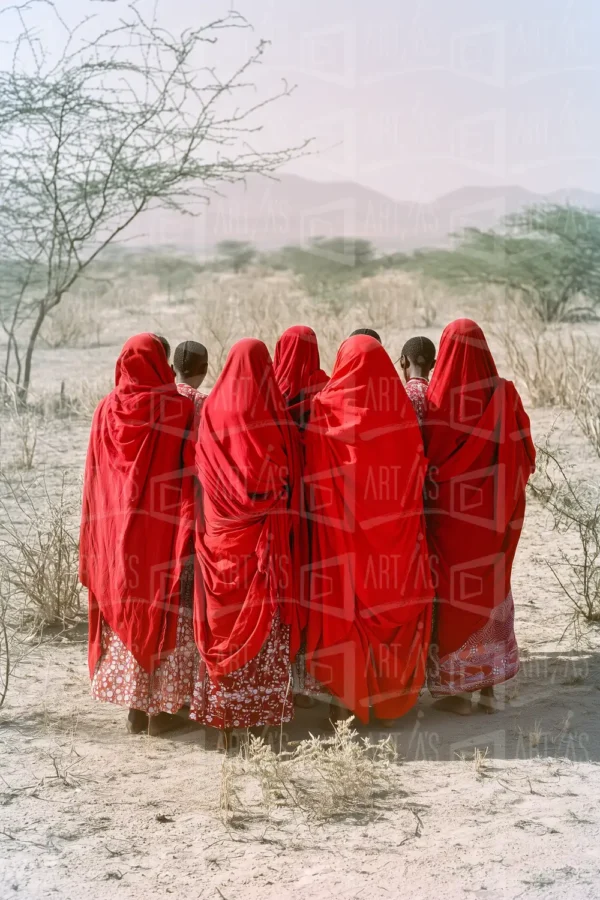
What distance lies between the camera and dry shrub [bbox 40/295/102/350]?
50.6 feet

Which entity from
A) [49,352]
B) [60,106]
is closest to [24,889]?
[60,106]

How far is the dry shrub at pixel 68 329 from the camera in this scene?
608 inches

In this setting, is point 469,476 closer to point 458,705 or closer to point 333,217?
point 458,705

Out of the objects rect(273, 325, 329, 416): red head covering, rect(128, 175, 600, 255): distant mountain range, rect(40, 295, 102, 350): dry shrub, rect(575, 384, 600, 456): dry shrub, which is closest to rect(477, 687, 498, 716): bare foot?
rect(273, 325, 329, 416): red head covering

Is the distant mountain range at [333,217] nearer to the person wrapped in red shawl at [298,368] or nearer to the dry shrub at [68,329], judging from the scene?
the dry shrub at [68,329]

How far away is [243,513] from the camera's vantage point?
377 cm

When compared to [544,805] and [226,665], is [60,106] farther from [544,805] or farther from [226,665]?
[544,805]

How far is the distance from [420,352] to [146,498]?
1.23 meters

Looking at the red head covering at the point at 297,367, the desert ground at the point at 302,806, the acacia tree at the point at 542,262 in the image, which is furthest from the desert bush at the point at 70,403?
the acacia tree at the point at 542,262

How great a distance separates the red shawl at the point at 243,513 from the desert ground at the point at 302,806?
1.52 ft

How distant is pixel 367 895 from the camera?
295 centimetres

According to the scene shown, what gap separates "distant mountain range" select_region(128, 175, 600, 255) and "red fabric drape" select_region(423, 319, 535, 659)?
3662 cm

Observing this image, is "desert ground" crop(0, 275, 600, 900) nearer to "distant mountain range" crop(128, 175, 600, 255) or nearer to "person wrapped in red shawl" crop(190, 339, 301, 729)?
"person wrapped in red shawl" crop(190, 339, 301, 729)

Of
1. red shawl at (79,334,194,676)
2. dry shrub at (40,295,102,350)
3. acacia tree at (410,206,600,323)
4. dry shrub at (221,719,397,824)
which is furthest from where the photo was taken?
acacia tree at (410,206,600,323)
